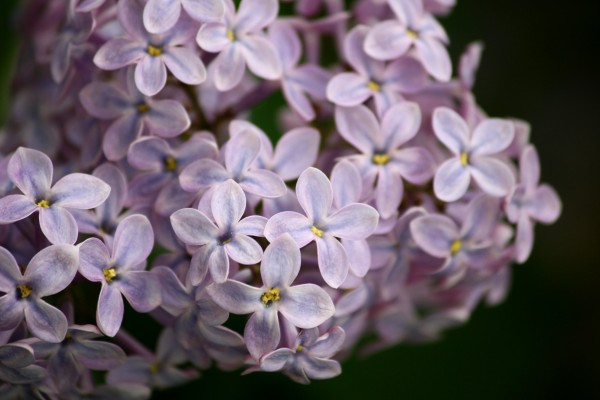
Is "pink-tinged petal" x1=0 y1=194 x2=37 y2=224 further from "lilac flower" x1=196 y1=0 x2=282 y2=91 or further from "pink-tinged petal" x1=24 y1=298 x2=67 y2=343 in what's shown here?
"lilac flower" x1=196 y1=0 x2=282 y2=91

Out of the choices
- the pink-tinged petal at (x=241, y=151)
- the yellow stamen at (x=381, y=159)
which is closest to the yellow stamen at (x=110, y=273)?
the pink-tinged petal at (x=241, y=151)

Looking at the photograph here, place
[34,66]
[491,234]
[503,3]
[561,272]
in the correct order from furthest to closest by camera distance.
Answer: [503,3] → [561,272] → [34,66] → [491,234]

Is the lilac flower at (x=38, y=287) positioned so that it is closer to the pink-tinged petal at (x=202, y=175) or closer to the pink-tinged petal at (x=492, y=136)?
the pink-tinged petal at (x=202, y=175)

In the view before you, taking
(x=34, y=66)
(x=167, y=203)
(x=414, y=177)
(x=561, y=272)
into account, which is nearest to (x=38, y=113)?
(x=34, y=66)

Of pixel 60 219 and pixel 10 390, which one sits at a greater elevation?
pixel 60 219

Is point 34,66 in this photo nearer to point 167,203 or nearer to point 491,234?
point 167,203

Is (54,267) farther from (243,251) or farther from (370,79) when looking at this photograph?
(370,79)
